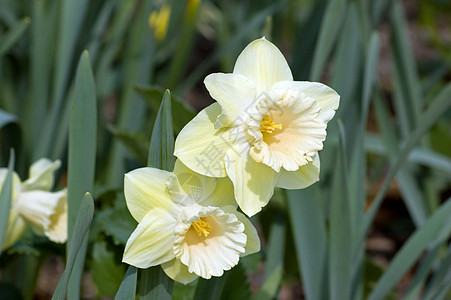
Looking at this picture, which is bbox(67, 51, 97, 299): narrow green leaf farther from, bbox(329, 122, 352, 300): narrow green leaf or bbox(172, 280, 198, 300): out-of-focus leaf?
bbox(329, 122, 352, 300): narrow green leaf

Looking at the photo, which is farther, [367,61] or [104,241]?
[367,61]

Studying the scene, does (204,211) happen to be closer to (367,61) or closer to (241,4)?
(367,61)

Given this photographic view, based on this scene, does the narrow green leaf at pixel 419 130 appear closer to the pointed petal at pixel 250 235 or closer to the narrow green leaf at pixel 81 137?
the pointed petal at pixel 250 235

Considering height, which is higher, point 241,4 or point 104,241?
point 241,4

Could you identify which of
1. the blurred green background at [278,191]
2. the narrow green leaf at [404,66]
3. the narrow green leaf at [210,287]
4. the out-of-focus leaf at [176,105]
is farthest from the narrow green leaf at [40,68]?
the narrow green leaf at [404,66]

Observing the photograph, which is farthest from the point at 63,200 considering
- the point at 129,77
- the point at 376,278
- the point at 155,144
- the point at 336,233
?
the point at 376,278

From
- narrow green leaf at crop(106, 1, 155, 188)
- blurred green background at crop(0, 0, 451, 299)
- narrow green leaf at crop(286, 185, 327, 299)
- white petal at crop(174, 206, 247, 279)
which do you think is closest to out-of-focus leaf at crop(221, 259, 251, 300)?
blurred green background at crop(0, 0, 451, 299)
